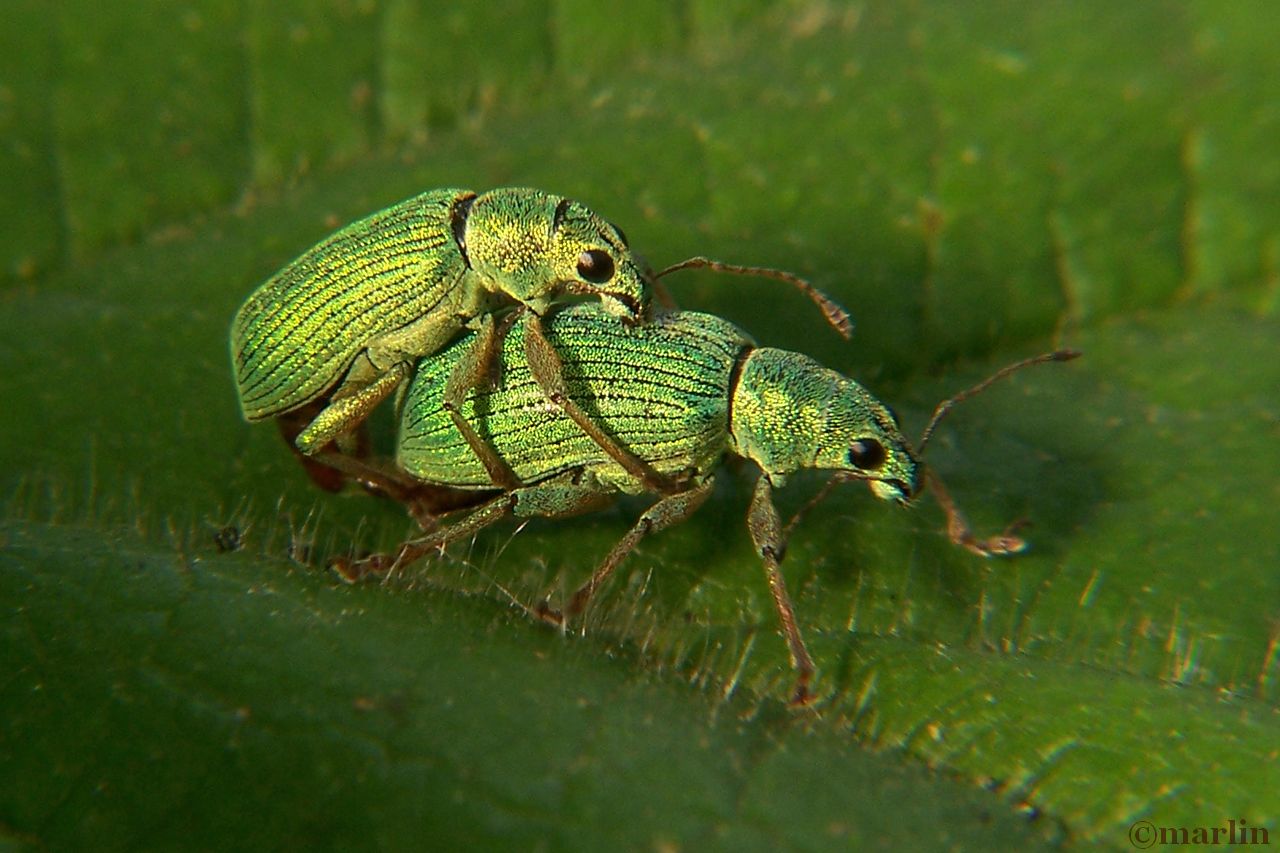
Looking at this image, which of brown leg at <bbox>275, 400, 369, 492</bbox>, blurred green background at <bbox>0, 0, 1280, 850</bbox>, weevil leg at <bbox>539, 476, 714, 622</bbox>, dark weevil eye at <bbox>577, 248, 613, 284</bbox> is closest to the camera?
blurred green background at <bbox>0, 0, 1280, 850</bbox>

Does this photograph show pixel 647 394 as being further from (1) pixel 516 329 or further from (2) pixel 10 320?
(2) pixel 10 320

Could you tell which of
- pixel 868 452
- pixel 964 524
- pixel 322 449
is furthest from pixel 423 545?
pixel 964 524

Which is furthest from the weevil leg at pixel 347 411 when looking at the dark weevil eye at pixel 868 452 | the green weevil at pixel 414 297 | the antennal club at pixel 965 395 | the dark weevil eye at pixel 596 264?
the antennal club at pixel 965 395

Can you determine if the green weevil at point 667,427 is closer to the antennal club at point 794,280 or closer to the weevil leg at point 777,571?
the weevil leg at point 777,571

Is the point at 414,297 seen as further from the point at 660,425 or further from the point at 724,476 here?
the point at 724,476

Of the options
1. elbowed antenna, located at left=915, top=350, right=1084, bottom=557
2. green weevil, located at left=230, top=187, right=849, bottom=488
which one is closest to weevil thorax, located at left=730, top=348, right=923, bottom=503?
elbowed antenna, located at left=915, top=350, right=1084, bottom=557

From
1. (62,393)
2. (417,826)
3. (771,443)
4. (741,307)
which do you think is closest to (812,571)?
(771,443)

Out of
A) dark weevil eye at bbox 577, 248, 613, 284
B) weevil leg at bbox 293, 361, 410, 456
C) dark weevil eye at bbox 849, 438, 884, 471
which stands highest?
dark weevil eye at bbox 577, 248, 613, 284

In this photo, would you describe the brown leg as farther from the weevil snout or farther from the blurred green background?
the weevil snout
